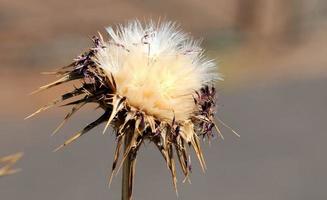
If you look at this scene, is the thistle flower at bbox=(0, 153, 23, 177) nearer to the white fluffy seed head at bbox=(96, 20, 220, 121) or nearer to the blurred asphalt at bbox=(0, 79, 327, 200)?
the white fluffy seed head at bbox=(96, 20, 220, 121)

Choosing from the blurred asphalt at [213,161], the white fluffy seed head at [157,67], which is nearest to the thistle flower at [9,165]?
the white fluffy seed head at [157,67]

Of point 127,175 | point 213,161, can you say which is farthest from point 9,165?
point 213,161

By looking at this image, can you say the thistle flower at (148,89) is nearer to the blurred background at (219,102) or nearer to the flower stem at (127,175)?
the flower stem at (127,175)

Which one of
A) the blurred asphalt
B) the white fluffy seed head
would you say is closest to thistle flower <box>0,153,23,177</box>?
the white fluffy seed head

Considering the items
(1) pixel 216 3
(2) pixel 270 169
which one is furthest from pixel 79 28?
(2) pixel 270 169

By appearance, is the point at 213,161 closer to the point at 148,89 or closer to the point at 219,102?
the point at 219,102
